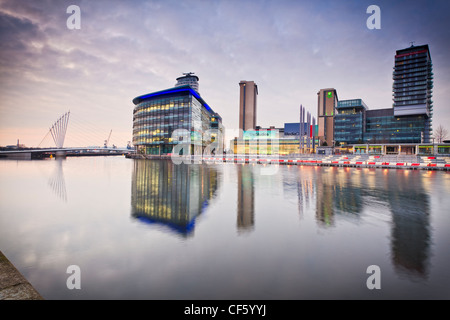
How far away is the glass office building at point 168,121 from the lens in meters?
91.6

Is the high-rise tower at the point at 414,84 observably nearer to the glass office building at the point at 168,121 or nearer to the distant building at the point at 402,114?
the distant building at the point at 402,114

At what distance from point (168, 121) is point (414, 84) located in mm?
150613

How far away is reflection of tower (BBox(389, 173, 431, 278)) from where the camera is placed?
15.3ft

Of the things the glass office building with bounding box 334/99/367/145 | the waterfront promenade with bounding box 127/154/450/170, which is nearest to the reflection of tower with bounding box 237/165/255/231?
the waterfront promenade with bounding box 127/154/450/170

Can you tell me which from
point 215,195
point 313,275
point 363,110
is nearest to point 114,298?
point 313,275

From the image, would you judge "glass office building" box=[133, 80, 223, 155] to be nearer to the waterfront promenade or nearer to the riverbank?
the waterfront promenade

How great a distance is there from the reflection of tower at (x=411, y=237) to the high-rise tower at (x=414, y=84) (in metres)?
158

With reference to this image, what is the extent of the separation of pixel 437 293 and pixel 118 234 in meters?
7.51

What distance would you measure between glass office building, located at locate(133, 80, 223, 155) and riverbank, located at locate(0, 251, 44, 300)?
88748 mm

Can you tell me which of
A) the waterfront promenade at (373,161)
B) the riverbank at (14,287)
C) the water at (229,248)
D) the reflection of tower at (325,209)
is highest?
the waterfront promenade at (373,161)

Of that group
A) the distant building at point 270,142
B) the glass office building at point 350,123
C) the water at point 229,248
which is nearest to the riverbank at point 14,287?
the water at point 229,248

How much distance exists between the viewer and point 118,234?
21.6 ft
